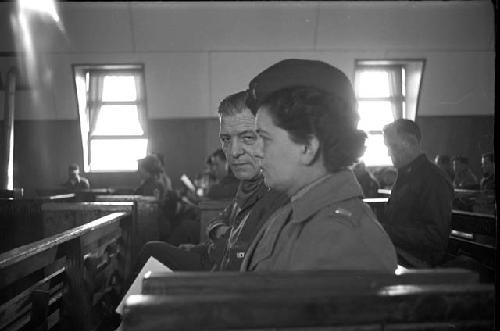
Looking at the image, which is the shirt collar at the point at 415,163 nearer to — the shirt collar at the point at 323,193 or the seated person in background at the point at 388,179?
the shirt collar at the point at 323,193

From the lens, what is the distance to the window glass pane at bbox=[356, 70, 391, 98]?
29.8 ft

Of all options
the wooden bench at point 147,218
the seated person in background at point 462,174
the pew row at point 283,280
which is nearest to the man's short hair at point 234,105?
the pew row at point 283,280

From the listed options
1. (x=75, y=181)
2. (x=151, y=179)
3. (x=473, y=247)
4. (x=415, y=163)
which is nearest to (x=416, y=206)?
(x=415, y=163)

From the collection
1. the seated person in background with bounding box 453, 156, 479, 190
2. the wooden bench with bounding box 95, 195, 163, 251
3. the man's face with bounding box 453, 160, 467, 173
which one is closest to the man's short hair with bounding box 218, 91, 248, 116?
the wooden bench with bounding box 95, 195, 163, 251

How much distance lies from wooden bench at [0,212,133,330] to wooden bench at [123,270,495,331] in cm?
108

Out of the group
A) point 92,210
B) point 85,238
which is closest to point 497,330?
point 85,238

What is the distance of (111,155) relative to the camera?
9.00 m

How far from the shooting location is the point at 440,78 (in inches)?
343

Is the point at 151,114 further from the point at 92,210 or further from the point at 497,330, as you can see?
the point at 497,330

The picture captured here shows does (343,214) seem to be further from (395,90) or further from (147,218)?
(395,90)

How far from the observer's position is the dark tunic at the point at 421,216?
249cm

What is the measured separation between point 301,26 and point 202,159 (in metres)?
2.99

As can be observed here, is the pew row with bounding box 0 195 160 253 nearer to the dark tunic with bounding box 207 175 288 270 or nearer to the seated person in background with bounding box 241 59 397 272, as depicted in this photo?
the dark tunic with bounding box 207 175 288 270

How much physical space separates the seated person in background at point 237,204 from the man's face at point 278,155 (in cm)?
50
